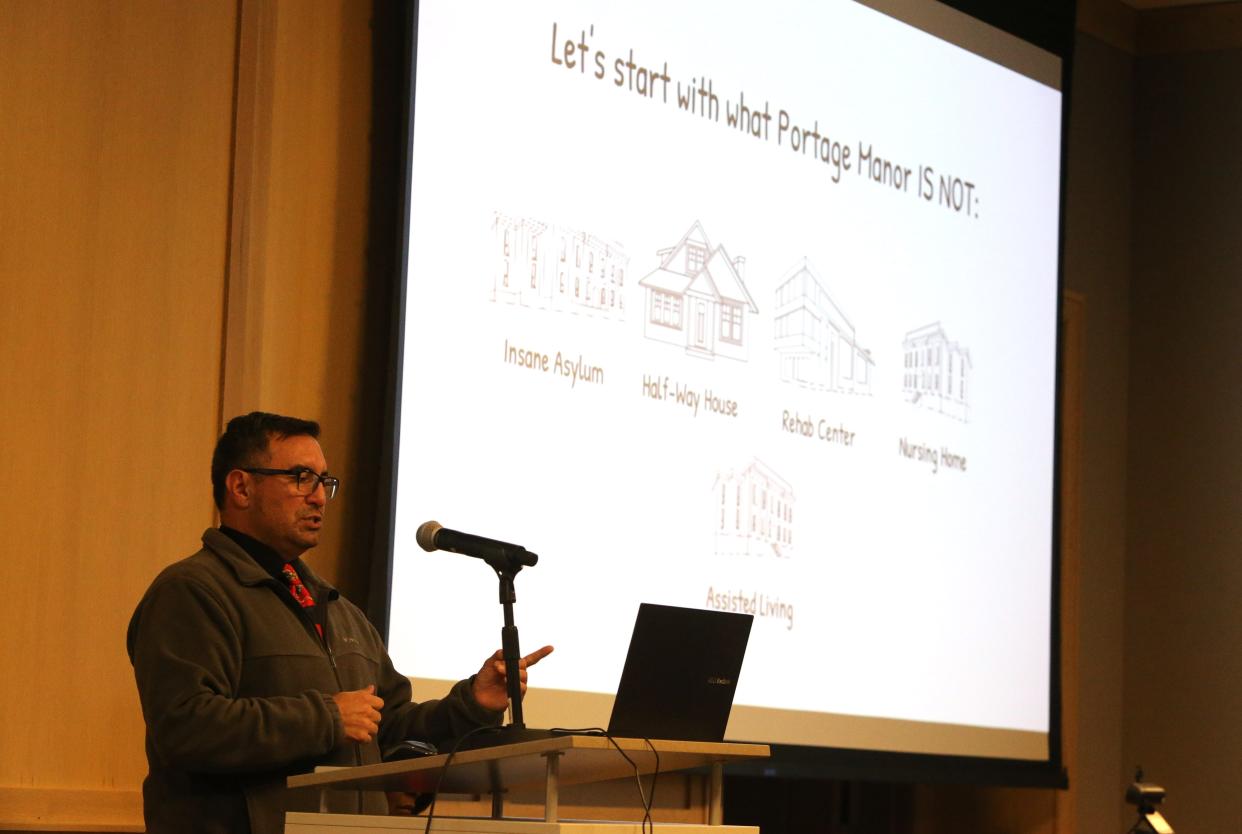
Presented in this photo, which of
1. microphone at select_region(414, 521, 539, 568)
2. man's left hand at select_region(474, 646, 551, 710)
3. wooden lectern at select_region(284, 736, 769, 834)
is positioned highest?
microphone at select_region(414, 521, 539, 568)

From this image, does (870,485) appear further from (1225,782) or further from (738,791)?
(1225,782)

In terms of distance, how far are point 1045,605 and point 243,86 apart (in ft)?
10.1

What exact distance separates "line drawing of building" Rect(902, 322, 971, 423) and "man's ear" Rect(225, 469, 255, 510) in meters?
2.78

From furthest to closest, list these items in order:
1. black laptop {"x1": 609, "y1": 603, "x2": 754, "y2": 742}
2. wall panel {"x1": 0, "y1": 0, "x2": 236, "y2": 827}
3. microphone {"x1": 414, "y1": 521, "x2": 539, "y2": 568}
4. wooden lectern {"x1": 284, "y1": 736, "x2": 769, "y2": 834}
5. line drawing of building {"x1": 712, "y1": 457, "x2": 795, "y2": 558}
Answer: line drawing of building {"x1": 712, "y1": 457, "x2": 795, "y2": 558} < wall panel {"x1": 0, "y1": 0, "x2": 236, "y2": 827} < microphone {"x1": 414, "y1": 521, "x2": 539, "y2": 568} < black laptop {"x1": 609, "y1": 603, "x2": 754, "y2": 742} < wooden lectern {"x1": 284, "y1": 736, "x2": 769, "y2": 834}

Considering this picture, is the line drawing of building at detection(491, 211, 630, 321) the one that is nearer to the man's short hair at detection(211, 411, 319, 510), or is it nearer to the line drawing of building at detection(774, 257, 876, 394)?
the line drawing of building at detection(774, 257, 876, 394)

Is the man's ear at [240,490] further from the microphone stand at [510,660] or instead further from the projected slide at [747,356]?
the projected slide at [747,356]

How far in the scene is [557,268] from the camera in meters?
4.17

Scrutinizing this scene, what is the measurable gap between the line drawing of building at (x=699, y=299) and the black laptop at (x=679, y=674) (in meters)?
2.03

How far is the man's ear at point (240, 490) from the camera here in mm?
2771

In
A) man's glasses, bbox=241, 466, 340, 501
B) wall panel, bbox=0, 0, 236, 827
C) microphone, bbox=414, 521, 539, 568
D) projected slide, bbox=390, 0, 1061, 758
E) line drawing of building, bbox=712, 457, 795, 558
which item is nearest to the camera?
microphone, bbox=414, 521, 539, 568

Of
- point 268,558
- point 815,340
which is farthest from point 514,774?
point 815,340

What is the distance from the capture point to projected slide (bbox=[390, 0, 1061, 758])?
397 cm

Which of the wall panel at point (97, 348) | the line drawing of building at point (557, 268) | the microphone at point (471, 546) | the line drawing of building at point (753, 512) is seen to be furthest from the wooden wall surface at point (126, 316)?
the microphone at point (471, 546)

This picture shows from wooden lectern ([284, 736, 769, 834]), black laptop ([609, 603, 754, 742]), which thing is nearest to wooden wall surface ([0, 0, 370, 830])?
wooden lectern ([284, 736, 769, 834])
